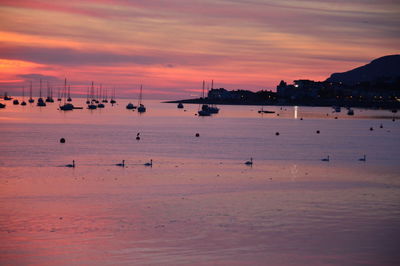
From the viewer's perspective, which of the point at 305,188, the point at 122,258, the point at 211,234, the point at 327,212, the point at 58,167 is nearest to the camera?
the point at 122,258

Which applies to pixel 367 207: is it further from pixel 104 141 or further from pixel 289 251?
pixel 104 141

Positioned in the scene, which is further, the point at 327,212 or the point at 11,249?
the point at 327,212

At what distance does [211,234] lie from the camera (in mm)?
27188

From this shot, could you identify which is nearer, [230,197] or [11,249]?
[11,249]

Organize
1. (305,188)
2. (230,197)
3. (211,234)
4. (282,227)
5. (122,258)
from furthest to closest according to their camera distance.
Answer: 1. (305,188)
2. (230,197)
3. (282,227)
4. (211,234)
5. (122,258)

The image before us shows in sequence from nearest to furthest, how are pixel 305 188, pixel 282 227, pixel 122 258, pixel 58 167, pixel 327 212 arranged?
1. pixel 122 258
2. pixel 282 227
3. pixel 327 212
4. pixel 305 188
5. pixel 58 167

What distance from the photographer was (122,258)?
76.5 feet

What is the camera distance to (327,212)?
3297 centimetres

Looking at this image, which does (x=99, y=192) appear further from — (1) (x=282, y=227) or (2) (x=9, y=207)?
(1) (x=282, y=227)

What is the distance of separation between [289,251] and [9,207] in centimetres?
1731

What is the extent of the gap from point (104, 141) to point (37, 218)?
2462 inches

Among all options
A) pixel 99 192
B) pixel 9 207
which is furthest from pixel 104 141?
pixel 9 207

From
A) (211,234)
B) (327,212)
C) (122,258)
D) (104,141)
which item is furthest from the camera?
(104,141)

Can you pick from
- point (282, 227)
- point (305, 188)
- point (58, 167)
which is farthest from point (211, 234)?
point (58, 167)
